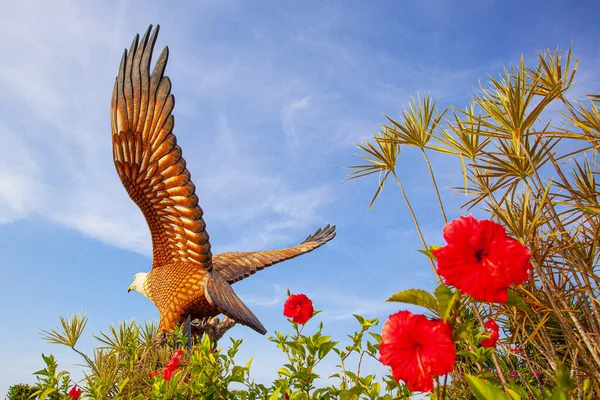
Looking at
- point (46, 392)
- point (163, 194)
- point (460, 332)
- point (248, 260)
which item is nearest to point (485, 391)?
point (460, 332)

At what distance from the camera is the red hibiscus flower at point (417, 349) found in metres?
0.92

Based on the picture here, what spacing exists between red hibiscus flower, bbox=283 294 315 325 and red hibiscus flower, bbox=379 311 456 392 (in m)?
1.22

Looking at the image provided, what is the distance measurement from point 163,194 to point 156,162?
417mm

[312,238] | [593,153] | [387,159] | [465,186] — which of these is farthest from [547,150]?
[312,238]

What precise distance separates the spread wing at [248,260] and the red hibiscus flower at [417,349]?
17.9 feet

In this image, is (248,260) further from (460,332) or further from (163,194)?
(460,332)

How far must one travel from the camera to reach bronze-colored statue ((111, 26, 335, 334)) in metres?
5.30

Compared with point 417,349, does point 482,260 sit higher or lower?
higher

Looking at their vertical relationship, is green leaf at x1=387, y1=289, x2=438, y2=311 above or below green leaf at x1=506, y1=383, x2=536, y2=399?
above

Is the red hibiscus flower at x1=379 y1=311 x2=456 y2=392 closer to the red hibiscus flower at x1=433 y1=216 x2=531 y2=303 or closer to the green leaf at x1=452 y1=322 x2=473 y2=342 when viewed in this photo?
the green leaf at x1=452 y1=322 x2=473 y2=342

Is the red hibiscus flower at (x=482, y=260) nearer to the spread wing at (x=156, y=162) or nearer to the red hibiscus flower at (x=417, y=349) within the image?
the red hibiscus flower at (x=417, y=349)

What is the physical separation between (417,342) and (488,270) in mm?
250

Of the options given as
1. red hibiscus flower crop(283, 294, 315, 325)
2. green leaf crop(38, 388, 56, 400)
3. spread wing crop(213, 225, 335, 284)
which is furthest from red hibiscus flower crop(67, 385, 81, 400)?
spread wing crop(213, 225, 335, 284)

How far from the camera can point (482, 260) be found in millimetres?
864
